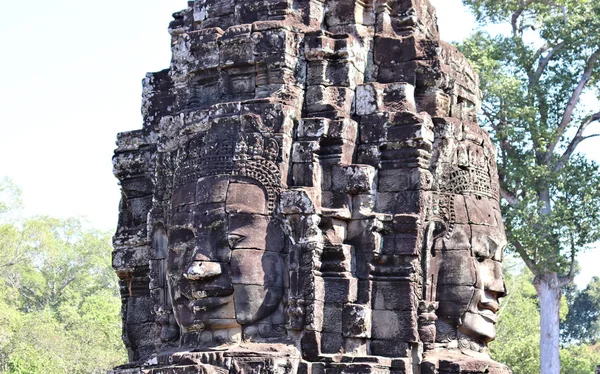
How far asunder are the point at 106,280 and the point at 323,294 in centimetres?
3387

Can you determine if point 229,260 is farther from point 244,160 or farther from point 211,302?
point 244,160

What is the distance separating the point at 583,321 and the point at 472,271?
39.5m

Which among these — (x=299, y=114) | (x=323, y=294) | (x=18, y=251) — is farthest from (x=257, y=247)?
(x=18, y=251)

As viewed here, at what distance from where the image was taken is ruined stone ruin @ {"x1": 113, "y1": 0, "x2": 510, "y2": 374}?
10266 millimetres

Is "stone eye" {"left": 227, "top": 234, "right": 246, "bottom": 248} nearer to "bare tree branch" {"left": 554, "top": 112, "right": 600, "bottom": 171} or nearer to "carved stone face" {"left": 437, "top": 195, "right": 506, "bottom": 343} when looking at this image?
"carved stone face" {"left": 437, "top": 195, "right": 506, "bottom": 343}

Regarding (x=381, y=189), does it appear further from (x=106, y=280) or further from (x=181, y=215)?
(x=106, y=280)

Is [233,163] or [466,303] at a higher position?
[233,163]

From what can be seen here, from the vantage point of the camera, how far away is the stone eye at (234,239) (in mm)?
10352

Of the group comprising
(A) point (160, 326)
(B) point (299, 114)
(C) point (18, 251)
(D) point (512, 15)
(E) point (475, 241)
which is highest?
(D) point (512, 15)

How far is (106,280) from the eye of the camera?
43.2 metres

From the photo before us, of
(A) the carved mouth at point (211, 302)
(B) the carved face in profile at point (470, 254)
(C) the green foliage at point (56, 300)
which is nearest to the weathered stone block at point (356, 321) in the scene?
(B) the carved face in profile at point (470, 254)

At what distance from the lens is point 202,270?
10242mm

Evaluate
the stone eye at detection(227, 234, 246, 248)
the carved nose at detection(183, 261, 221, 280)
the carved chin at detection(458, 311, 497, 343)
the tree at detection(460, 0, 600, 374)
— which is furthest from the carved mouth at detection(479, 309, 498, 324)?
the tree at detection(460, 0, 600, 374)

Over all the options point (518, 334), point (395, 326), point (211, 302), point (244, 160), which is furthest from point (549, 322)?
point (211, 302)
